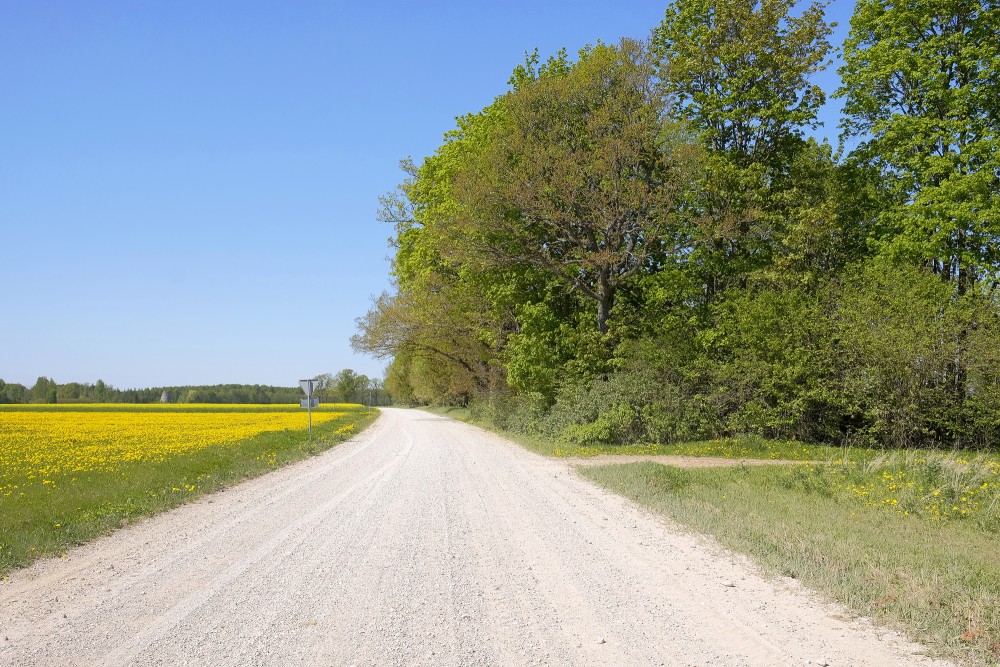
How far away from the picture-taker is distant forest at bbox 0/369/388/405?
11725 centimetres

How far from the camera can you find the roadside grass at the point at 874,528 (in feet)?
17.3

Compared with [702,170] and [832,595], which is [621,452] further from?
[832,595]

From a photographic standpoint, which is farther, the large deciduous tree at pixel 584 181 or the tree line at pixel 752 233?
the large deciduous tree at pixel 584 181

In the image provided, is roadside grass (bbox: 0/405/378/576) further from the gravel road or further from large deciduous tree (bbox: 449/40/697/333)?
large deciduous tree (bbox: 449/40/697/333)

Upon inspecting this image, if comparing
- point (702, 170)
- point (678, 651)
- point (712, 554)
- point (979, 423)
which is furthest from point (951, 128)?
point (678, 651)

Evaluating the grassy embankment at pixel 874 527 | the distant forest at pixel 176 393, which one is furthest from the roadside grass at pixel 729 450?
the distant forest at pixel 176 393

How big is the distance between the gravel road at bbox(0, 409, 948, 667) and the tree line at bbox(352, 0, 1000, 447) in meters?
13.2

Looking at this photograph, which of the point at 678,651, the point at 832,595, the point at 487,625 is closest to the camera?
the point at 678,651

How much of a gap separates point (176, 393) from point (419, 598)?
139506 mm

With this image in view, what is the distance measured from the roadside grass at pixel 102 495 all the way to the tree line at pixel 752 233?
1168 cm

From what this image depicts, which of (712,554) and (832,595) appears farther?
(712,554)

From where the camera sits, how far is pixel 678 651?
4605mm

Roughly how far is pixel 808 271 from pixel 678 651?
20.0 m

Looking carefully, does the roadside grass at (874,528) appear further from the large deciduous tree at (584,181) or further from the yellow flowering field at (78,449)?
the yellow flowering field at (78,449)
